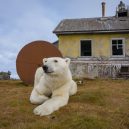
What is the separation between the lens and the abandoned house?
91.2 feet

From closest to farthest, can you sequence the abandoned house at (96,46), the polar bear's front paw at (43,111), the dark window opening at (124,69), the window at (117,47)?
the polar bear's front paw at (43,111)
the dark window opening at (124,69)
the abandoned house at (96,46)
the window at (117,47)

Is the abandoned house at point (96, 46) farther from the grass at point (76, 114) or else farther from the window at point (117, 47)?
the grass at point (76, 114)

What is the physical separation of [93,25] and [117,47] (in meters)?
3.00

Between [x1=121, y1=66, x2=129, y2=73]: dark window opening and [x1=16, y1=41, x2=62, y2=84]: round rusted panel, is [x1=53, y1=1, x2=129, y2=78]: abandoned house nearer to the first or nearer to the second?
[x1=121, y1=66, x2=129, y2=73]: dark window opening

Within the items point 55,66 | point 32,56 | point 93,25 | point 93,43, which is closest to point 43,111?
point 55,66

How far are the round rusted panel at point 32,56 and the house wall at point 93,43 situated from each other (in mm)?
14222

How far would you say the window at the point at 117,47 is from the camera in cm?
2847

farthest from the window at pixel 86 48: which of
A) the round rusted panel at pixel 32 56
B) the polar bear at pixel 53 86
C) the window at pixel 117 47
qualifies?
the polar bear at pixel 53 86

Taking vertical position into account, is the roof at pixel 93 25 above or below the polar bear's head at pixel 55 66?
above

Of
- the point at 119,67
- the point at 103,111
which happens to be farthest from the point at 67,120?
the point at 119,67

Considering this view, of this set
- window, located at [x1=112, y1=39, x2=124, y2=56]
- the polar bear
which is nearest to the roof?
window, located at [x1=112, y1=39, x2=124, y2=56]

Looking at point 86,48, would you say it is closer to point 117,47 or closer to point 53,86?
point 117,47

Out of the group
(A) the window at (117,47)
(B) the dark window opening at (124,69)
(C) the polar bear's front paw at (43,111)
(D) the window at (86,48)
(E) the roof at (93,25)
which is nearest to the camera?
(C) the polar bear's front paw at (43,111)

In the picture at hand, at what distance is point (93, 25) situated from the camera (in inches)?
1164
